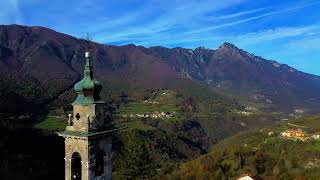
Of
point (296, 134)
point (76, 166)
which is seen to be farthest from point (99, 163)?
point (296, 134)

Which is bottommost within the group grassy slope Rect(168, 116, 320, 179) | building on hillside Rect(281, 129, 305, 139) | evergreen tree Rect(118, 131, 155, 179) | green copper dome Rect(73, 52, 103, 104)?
grassy slope Rect(168, 116, 320, 179)

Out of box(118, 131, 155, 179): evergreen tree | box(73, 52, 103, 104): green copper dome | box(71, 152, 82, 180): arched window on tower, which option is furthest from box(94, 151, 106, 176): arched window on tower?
box(118, 131, 155, 179): evergreen tree

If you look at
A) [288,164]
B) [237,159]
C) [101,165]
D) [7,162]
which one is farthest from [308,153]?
[101,165]

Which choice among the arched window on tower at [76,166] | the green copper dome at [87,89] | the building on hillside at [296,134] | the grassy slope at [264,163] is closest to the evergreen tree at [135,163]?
the arched window on tower at [76,166]

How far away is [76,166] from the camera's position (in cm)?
2578

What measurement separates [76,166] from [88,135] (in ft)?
8.16

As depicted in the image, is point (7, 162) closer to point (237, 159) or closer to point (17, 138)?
point (17, 138)

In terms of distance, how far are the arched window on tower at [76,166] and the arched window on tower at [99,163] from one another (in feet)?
3.13

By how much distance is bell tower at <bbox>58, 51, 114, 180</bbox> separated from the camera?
81.3 feet

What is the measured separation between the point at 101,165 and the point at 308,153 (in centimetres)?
11174

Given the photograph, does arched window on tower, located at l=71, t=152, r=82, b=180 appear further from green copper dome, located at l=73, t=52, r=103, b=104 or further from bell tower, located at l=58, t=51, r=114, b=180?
green copper dome, located at l=73, t=52, r=103, b=104

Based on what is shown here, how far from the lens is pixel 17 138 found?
129875mm

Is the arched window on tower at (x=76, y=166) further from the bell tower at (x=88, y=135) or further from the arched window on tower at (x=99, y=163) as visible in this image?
the arched window on tower at (x=99, y=163)

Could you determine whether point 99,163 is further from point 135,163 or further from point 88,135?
point 135,163
